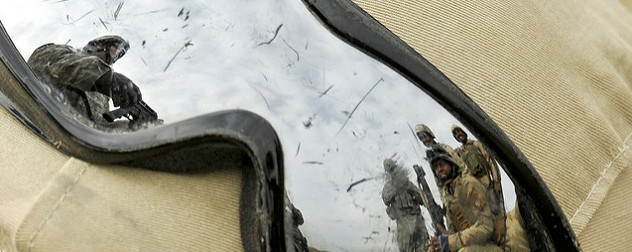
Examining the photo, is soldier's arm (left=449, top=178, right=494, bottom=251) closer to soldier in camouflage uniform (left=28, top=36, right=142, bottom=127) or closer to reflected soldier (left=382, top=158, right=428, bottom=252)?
reflected soldier (left=382, top=158, right=428, bottom=252)

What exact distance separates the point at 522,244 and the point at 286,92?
299 millimetres

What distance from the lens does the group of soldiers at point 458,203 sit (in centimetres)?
82

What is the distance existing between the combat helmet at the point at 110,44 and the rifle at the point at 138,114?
0.05 meters

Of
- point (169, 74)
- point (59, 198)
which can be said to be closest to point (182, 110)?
point (169, 74)

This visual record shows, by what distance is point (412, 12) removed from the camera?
0.91m

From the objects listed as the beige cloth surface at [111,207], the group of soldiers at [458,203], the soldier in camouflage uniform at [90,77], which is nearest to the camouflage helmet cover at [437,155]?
the group of soldiers at [458,203]

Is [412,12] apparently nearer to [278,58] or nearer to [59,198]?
[278,58]

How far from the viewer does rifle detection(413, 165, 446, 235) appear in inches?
32.6

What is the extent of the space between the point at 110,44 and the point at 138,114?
Result: 8cm

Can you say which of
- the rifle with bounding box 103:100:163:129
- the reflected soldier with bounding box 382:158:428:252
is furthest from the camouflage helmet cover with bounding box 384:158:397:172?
the rifle with bounding box 103:100:163:129

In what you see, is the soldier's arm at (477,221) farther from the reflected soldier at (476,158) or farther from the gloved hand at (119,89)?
the gloved hand at (119,89)

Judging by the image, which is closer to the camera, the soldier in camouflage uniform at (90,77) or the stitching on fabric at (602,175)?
the soldier in camouflage uniform at (90,77)

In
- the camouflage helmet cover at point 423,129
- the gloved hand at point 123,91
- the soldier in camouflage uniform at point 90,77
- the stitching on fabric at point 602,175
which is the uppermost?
the soldier in camouflage uniform at point 90,77

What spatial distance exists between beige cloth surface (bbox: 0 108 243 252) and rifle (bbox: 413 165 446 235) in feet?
0.58
